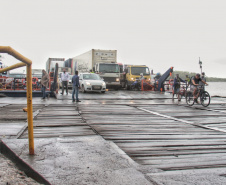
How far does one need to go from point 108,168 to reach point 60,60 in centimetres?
3498

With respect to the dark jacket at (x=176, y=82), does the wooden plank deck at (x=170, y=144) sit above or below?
below

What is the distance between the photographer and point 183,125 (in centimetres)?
810

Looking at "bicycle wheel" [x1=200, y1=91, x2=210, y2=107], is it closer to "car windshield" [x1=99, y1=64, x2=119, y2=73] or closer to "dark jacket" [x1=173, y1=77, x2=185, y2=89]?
"dark jacket" [x1=173, y1=77, x2=185, y2=89]

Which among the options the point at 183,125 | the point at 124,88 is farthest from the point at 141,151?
the point at 124,88

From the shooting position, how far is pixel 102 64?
2947cm

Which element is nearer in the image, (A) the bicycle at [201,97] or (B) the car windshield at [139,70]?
(A) the bicycle at [201,97]

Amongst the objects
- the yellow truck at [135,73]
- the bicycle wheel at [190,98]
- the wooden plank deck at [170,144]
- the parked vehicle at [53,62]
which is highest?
the parked vehicle at [53,62]

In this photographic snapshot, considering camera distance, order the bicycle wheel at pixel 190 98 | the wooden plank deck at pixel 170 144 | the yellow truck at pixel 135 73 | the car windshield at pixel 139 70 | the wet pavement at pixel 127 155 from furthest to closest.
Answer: the car windshield at pixel 139 70 < the yellow truck at pixel 135 73 < the bicycle wheel at pixel 190 98 < the wooden plank deck at pixel 170 144 < the wet pavement at pixel 127 155

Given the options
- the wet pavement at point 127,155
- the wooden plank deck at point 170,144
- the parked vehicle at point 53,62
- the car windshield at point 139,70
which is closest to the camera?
the wet pavement at point 127,155

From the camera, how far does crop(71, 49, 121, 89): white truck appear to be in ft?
96.5

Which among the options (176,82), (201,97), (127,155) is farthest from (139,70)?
(127,155)

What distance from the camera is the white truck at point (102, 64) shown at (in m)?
29.4

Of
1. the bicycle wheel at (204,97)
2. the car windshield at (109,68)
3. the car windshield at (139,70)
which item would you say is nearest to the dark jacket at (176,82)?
the bicycle wheel at (204,97)

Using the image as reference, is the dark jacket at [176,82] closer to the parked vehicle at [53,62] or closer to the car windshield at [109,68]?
the car windshield at [109,68]
